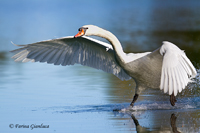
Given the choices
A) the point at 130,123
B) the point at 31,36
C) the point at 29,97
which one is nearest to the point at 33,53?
the point at 29,97

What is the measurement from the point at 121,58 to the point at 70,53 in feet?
6.04

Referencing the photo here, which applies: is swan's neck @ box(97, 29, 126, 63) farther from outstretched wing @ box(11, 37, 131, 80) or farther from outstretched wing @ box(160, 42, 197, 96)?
outstretched wing @ box(160, 42, 197, 96)

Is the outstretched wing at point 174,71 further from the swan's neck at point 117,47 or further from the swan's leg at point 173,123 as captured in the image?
the swan's neck at point 117,47

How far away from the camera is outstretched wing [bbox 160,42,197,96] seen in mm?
7797

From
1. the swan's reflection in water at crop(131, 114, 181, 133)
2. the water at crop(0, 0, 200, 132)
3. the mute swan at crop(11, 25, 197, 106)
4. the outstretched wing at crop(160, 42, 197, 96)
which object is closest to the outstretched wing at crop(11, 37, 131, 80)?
the mute swan at crop(11, 25, 197, 106)

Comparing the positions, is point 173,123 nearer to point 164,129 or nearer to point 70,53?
point 164,129

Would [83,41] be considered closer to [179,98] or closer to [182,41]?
[179,98]

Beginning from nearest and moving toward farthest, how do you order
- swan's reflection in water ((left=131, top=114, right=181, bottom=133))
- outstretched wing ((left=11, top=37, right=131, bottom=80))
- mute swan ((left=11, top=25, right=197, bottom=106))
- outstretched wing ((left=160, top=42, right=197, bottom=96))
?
1. swan's reflection in water ((left=131, top=114, right=181, bottom=133))
2. outstretched wing ((left=160, top=42, right=197, bottom=96))
3. mute swan ((left=11, top=25, right=197, bottom=106))
4. outstretched wing ((left=11, top=37, right=131, bottom=80))

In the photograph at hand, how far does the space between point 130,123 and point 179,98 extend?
2.62 m

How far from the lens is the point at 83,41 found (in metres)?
10.2

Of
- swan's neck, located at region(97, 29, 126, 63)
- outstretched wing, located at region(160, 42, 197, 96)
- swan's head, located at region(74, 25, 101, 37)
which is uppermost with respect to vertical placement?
swan's head, located at region(74, 25, 101, 37)

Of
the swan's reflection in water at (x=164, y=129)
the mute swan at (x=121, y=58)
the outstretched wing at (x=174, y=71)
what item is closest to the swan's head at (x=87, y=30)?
the mute swan at (x=121, y=58)

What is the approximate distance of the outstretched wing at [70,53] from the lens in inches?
404

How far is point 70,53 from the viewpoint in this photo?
10.6 metres
